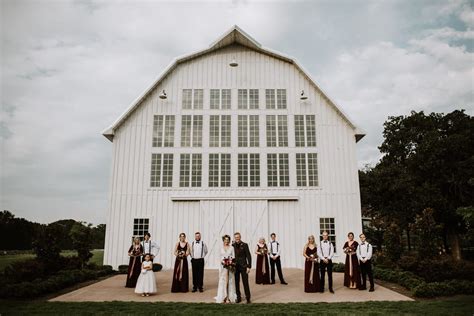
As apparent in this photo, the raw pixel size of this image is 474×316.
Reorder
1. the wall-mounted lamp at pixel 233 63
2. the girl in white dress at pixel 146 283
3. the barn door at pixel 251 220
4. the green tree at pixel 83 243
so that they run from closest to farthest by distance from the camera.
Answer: the girl in white dress at pixel 146 283, the green tree at pixel 83 243, the barn door at pixel 251 220, the wall-mounted lamp at pixel 233 63

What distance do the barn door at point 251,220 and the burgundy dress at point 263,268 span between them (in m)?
4.56

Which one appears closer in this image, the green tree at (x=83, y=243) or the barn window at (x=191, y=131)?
the green tree at (x=83, y=243)

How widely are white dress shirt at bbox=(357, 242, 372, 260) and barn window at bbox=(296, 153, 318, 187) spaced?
21.1ft

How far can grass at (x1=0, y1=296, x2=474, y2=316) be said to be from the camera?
802cm

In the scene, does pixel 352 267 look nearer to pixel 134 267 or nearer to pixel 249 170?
pixel 134 267

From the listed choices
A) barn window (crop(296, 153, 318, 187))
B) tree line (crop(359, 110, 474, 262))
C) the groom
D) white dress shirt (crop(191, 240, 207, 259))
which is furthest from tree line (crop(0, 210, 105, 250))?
tree line (crop(359, 110, 474, 262))

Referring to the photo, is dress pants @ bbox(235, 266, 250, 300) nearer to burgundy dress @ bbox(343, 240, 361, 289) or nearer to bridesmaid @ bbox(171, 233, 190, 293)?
bridesmaid @ bbox(171, 233, 190, 293)

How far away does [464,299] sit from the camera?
9469mm

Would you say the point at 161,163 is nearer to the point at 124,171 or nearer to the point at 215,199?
the point at 124,171

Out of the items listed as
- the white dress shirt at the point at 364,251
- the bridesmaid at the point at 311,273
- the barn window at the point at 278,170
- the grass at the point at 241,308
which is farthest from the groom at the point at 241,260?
the barn window at the point at 278,170

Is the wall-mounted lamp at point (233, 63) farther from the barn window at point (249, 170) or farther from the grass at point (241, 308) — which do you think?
the grass at point (241, 308)

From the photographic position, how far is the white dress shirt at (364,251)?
36.8 ft

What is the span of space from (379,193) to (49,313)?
915 inches

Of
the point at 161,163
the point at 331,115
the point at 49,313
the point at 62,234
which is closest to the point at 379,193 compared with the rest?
the point at 331,115
